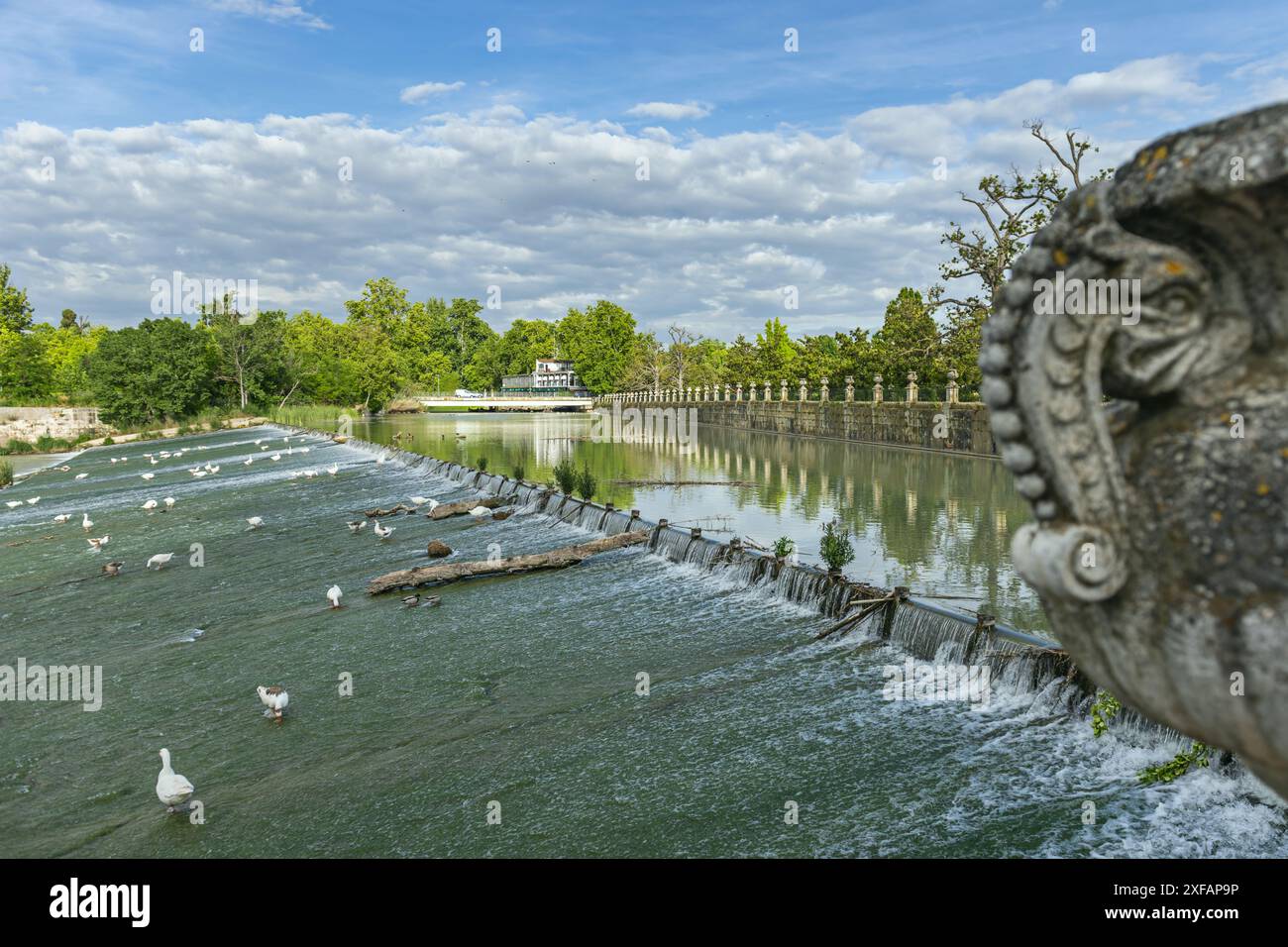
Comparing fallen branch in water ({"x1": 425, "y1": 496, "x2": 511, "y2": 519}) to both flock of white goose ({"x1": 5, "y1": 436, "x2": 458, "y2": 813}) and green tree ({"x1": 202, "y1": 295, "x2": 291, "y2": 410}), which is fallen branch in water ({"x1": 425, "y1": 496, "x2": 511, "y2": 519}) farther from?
green tree ({"x1": 202, "y1": 295, "x2": 291, "y2": 410})

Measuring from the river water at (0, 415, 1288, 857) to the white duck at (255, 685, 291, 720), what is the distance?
0.14 meters

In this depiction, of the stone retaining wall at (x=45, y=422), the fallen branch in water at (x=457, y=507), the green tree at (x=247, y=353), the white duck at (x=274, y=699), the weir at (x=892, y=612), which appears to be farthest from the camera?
the green tree at (x=247, y=353)

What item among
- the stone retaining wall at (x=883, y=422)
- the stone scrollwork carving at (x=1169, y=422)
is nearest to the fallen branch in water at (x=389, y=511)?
the stone retaining wall at (x=883, y=422)

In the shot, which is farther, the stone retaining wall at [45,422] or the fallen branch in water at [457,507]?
the stone retaining wall at [45,422]

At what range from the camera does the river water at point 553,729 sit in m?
6.80

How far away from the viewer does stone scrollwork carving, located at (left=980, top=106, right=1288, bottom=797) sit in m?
1.93

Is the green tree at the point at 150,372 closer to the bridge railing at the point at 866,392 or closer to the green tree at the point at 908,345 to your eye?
the bridge railing at the point at 866,392

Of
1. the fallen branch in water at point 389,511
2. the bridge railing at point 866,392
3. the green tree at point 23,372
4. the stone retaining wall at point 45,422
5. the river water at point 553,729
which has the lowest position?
the river water at point 553,729

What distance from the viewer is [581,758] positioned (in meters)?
8.20

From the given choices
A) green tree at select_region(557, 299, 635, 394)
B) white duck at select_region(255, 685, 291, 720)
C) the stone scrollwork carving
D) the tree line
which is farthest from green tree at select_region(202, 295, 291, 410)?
the stone scrollwork carving

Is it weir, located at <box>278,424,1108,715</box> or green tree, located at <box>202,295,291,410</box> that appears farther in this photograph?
green tree, located at <box>202,295,291,410</box>
